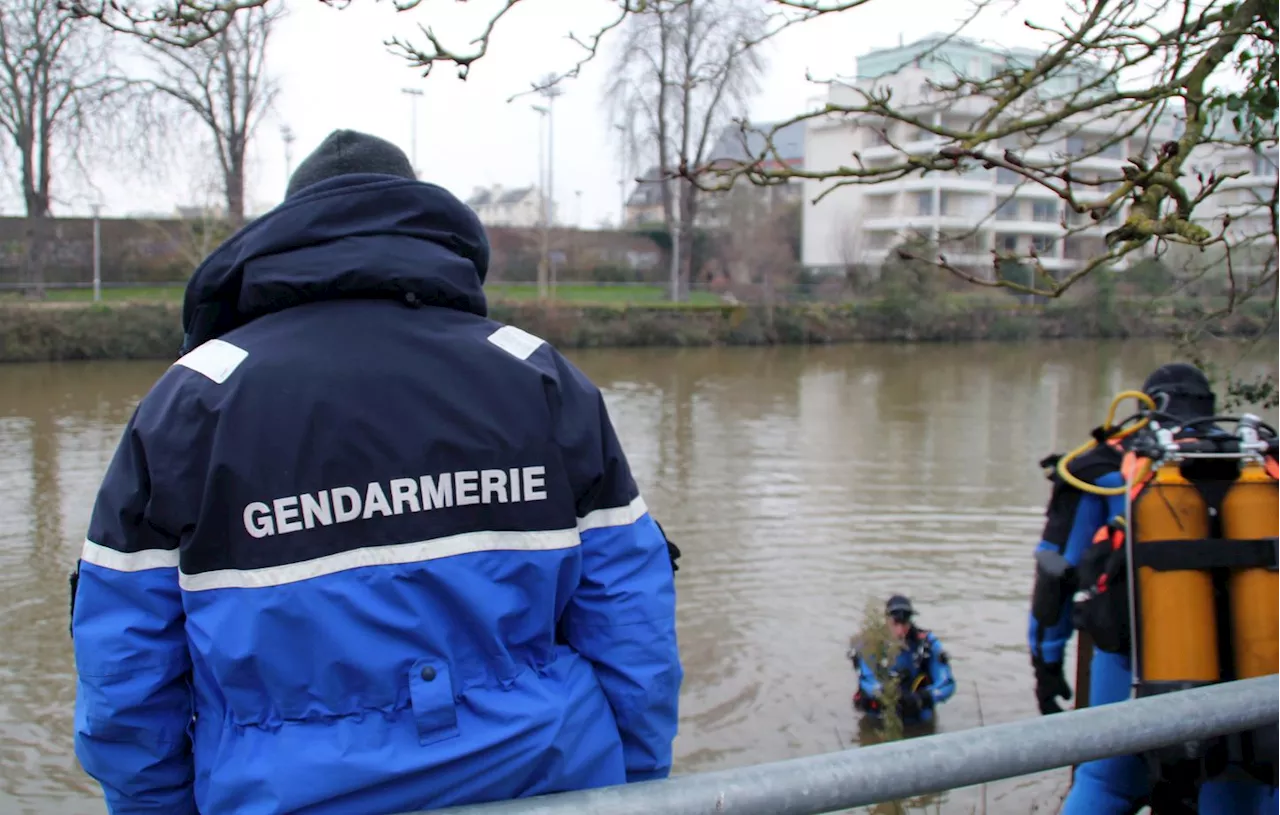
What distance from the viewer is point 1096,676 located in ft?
11.6

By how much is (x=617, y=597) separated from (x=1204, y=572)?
1722mm

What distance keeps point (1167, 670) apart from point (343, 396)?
2.18 m

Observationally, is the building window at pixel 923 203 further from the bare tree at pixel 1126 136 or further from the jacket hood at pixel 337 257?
the jacket hood at pixel 337 257

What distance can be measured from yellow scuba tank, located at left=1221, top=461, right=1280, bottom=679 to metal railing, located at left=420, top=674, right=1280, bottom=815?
1099 millimetres

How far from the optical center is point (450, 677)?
177 cm

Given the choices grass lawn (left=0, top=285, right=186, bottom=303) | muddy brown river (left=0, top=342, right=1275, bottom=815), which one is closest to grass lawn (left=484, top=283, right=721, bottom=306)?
grass lawn (left=0, top=285, right=186, bottom=303)

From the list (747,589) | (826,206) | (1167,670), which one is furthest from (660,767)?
(826,206)

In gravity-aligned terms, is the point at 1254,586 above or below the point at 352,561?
below

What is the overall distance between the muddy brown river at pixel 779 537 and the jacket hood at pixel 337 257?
392 cm

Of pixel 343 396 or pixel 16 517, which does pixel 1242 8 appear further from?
pixel 16 517

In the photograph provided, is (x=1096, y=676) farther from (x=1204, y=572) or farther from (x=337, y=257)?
(x=337, y=257)

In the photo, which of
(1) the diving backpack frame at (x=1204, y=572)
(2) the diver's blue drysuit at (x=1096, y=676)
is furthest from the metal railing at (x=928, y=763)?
(2) the diver's blue drysuit at (x=1096, y=676)

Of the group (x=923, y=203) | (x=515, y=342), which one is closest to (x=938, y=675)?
(x=515, y=342)

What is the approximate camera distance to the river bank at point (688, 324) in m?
27.4
